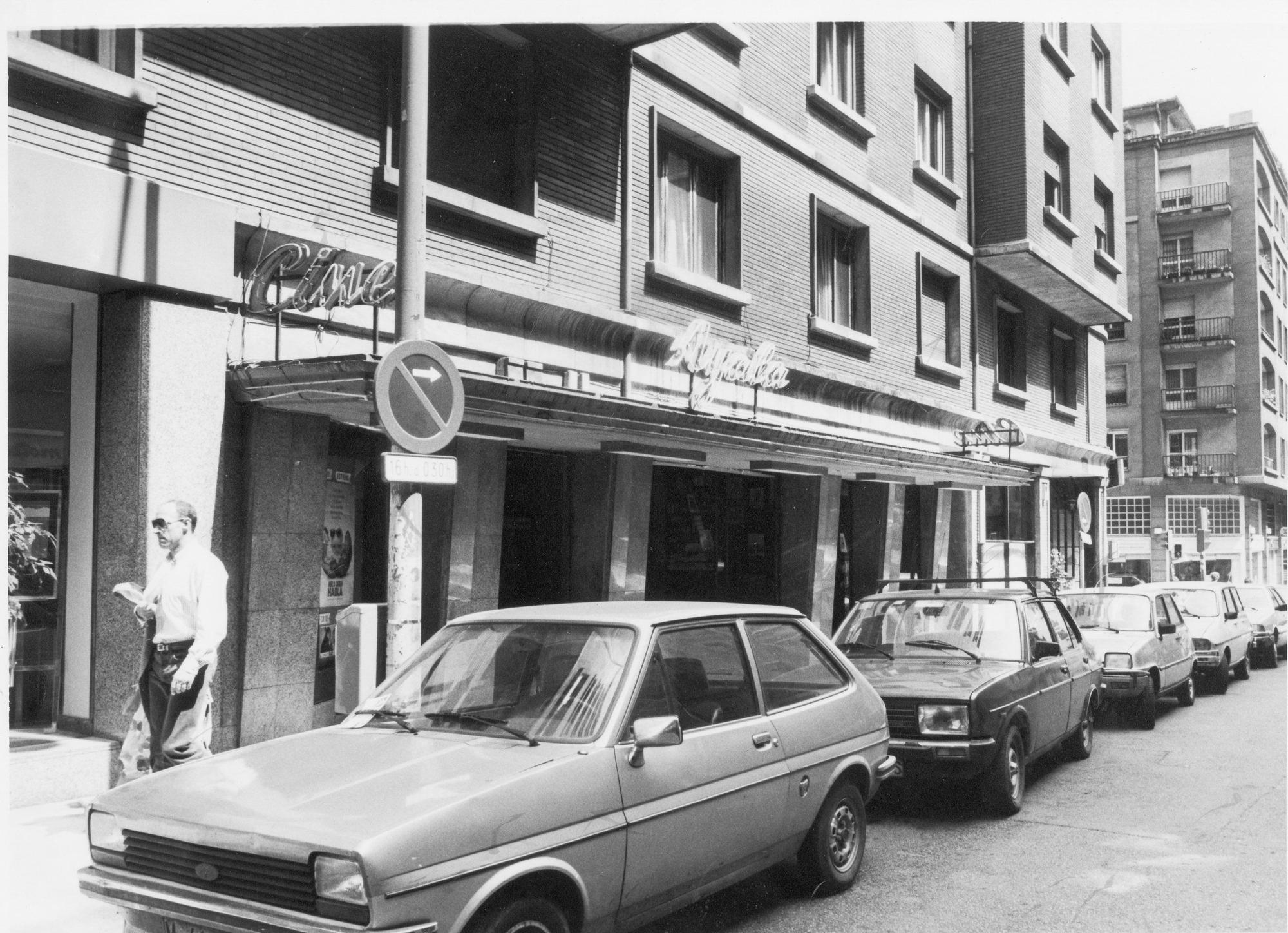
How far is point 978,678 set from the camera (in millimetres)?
7566

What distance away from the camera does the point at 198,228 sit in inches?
314

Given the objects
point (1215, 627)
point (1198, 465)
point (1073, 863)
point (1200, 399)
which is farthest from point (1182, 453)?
point (1073, 863)

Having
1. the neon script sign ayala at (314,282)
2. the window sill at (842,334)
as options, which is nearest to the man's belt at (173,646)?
the neon script sign ayala at (314,282)

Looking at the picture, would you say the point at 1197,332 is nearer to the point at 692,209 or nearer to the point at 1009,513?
the point at 1009,513

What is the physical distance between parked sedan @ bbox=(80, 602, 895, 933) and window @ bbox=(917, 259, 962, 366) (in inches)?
574

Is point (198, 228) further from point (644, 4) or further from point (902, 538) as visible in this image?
point (902, 538)

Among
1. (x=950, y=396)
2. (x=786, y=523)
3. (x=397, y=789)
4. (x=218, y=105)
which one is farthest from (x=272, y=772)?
(x=950, y=396)

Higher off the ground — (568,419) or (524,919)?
(568,419)

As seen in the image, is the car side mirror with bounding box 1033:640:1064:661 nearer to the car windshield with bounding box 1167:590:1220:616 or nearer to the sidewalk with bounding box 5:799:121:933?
the sidewalk with bounding box 5:799:121:933

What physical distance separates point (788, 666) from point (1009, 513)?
18859 mm

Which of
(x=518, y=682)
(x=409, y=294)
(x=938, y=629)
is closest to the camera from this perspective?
(x=518, y=682)

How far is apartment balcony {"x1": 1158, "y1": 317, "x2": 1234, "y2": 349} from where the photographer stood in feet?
A: 145

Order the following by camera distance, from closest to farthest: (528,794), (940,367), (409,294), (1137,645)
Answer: (528,794), (409,294), (1137,645), (940,367)

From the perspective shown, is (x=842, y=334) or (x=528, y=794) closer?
(x=528, y=794)
